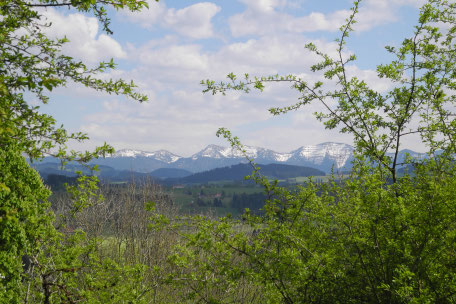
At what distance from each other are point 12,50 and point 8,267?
2989 millimetres

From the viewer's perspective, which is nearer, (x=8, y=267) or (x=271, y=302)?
(x=8, y=267)

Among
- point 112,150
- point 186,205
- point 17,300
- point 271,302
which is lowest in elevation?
point 186,205

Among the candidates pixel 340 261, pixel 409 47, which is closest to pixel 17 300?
pixel 340 261

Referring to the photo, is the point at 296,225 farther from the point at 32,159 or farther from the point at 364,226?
the point at 32,159

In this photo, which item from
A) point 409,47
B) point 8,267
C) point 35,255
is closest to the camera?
point 8,267

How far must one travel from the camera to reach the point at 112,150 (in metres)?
5.58

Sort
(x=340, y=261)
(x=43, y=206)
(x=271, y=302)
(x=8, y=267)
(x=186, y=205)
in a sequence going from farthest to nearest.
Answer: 1. (x=186, y=205)
2. (x=340, y=261)
3. (x=271, y=302)
4. (x=43, y=206)
5. (x=8, y=267)

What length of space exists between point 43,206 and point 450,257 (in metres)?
5.97

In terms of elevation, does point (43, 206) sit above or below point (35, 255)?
above

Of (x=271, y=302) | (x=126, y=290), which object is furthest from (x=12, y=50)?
(x=271, y=302)

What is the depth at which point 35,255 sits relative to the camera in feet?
17.5

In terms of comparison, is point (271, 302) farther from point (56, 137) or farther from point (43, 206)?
point (56, 137)

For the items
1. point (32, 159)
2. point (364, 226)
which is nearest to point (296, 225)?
point (364, 226)

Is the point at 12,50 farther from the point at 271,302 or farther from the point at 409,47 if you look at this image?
the point at 409,47
